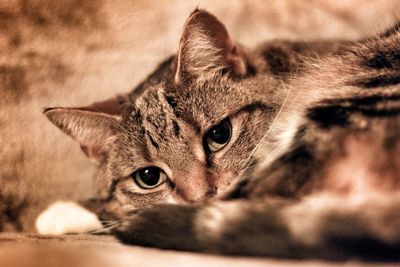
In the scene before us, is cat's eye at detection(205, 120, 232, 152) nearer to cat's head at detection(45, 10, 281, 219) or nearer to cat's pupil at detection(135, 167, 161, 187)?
cat's head at detection(45, 10, 281, 219)

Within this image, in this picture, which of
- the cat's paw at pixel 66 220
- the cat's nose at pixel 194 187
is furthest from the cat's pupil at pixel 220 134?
the cat's paw at pixel 66 220

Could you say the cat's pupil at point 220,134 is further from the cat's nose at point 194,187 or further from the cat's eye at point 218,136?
the cat's nose at point 194,187

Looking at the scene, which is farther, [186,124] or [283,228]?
[186,124]

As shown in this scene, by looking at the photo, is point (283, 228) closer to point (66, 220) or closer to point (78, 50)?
point (66, 220)

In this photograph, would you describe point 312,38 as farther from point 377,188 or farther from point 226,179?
point 377,188

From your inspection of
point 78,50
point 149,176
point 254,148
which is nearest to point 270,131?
point 254,148

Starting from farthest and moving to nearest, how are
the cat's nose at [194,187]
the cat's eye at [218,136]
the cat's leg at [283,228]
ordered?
the cat's eye at [218,136], the cat's nose at [194,187], the cat's leg at [283,228]
